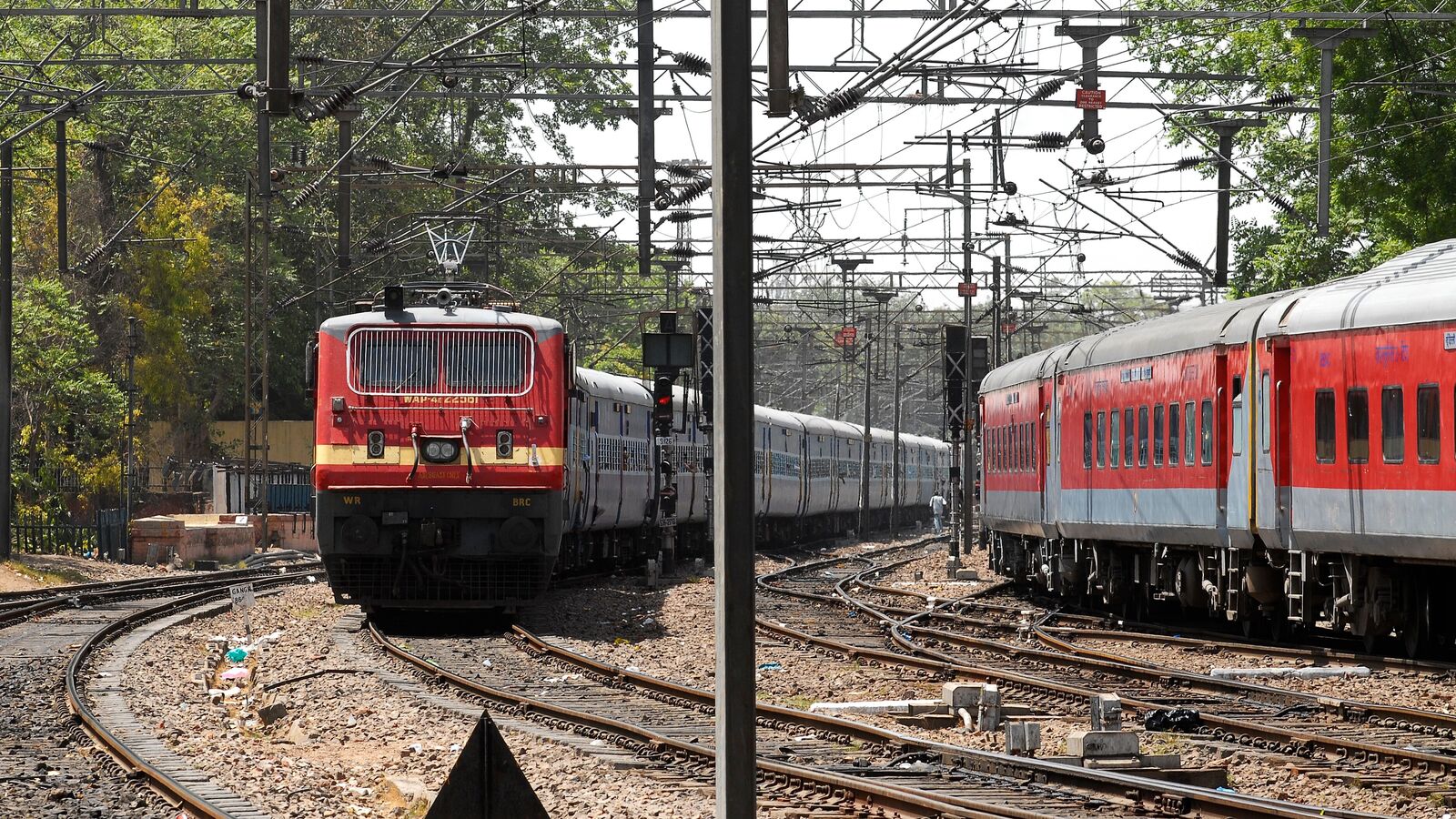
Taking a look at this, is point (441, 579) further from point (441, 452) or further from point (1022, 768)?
point (1022, 768)

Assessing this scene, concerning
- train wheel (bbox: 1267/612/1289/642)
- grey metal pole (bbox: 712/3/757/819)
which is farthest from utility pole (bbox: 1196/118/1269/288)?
grey metal pole (bbox: 712/3/757/819)

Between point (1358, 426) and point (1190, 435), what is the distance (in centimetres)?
380

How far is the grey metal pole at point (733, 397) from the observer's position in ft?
21.2

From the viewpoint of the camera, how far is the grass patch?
110 feet

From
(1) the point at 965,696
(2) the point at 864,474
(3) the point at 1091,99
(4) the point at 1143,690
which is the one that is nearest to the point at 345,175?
(3) the point at 1091,99

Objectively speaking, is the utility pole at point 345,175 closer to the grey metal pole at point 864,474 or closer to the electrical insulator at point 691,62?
the electrical insulator at point 691,62

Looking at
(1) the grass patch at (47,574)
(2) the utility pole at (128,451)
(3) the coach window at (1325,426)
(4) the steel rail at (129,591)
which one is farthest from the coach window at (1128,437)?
(2) the utility pole at (128,451)

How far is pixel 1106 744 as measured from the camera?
11766mm

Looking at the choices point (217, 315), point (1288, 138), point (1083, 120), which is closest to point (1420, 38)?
point (1288, 138)

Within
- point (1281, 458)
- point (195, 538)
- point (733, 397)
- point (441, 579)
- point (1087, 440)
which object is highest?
point (1087, 440)

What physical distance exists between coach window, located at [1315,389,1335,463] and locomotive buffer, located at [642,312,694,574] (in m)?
10.4

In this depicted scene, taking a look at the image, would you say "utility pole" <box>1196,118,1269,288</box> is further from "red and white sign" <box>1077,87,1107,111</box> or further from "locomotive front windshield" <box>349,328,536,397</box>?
"locomotive front windshield" <box>349,328,536,397</box>

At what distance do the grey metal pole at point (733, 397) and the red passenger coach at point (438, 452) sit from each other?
13966mm

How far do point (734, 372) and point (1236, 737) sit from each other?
7.69m
